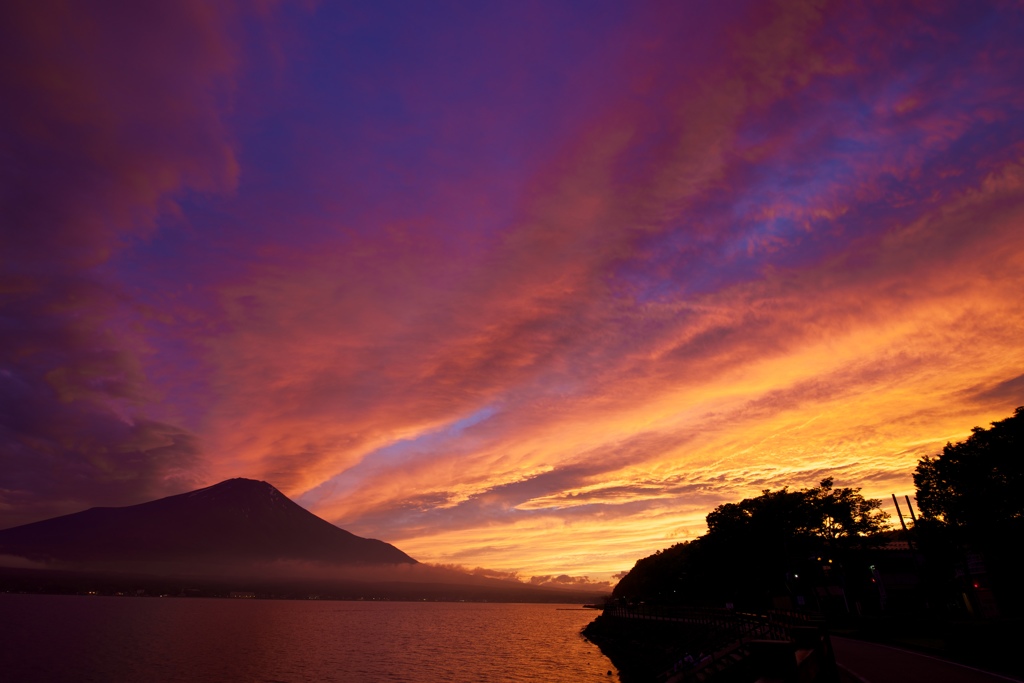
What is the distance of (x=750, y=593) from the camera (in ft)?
276

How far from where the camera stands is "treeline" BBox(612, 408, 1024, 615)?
133 ft

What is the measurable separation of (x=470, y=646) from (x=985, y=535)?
88395 mm

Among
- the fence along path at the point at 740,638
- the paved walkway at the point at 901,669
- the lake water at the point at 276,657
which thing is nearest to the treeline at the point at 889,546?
the fence along path at the point at 740,638

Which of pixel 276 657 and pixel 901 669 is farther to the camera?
pixel 276 657

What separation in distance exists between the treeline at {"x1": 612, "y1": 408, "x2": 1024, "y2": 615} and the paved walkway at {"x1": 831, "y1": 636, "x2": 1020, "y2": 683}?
71.3 ft

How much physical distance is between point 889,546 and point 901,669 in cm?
7438

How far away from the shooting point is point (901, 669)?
68.1 ft

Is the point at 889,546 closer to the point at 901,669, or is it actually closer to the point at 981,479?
the point at 981,479

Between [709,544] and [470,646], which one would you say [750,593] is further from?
[470,646]

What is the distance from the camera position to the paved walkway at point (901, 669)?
18.3 m

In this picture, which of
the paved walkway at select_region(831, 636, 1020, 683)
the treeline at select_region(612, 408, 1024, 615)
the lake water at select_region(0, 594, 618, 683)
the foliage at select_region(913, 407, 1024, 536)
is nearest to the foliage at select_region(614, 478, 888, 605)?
the treeline at select_region(612, 408, 1024, 615)

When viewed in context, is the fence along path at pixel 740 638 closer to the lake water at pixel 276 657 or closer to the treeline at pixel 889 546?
the treeline at pixel 889 546

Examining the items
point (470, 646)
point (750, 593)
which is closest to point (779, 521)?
point (750, 593)

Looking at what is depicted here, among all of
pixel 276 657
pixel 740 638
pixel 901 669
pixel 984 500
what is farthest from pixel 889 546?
pixel 276 657
